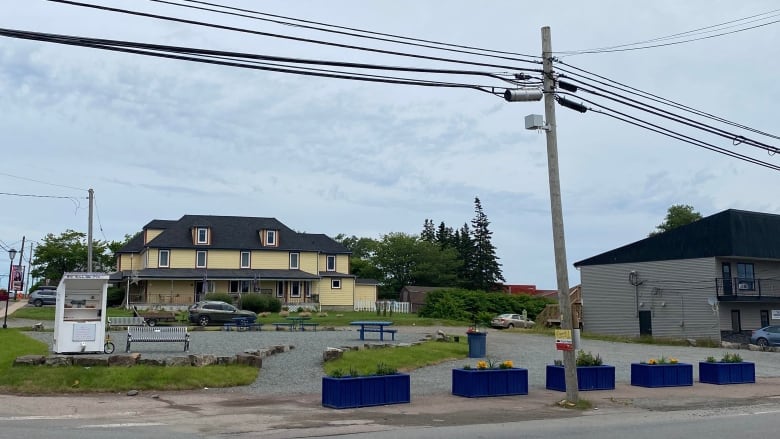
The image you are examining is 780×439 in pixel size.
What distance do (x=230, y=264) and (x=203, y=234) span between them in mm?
3501

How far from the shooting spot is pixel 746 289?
4662cm

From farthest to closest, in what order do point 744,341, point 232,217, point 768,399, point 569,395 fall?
point 232,217, point 744,341, point 768,399, point 569,395

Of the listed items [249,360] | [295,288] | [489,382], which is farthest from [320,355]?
[295,288]

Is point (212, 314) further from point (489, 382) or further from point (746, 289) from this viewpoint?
Answer: point (746, 289)

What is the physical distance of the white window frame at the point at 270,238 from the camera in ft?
218

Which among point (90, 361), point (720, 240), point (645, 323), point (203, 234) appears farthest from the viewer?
point (203, 234)

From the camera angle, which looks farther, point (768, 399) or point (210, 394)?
point (768, 399)

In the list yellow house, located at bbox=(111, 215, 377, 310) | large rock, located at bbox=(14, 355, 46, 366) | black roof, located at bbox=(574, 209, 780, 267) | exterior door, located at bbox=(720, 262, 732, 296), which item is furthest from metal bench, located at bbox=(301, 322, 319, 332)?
exterior door, located at bbox=(720, 262, 732, 296)

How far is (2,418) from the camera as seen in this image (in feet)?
→ 44.3

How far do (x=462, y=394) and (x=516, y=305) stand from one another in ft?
150

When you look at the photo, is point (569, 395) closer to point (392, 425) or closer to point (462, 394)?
point (462, 394)


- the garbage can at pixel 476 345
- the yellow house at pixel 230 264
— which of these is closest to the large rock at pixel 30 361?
the garbage can at pixel 476 345

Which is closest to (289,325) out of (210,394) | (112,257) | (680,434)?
(210,394)

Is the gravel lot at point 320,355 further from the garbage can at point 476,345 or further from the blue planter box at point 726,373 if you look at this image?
the blue planter box at point 726,373
